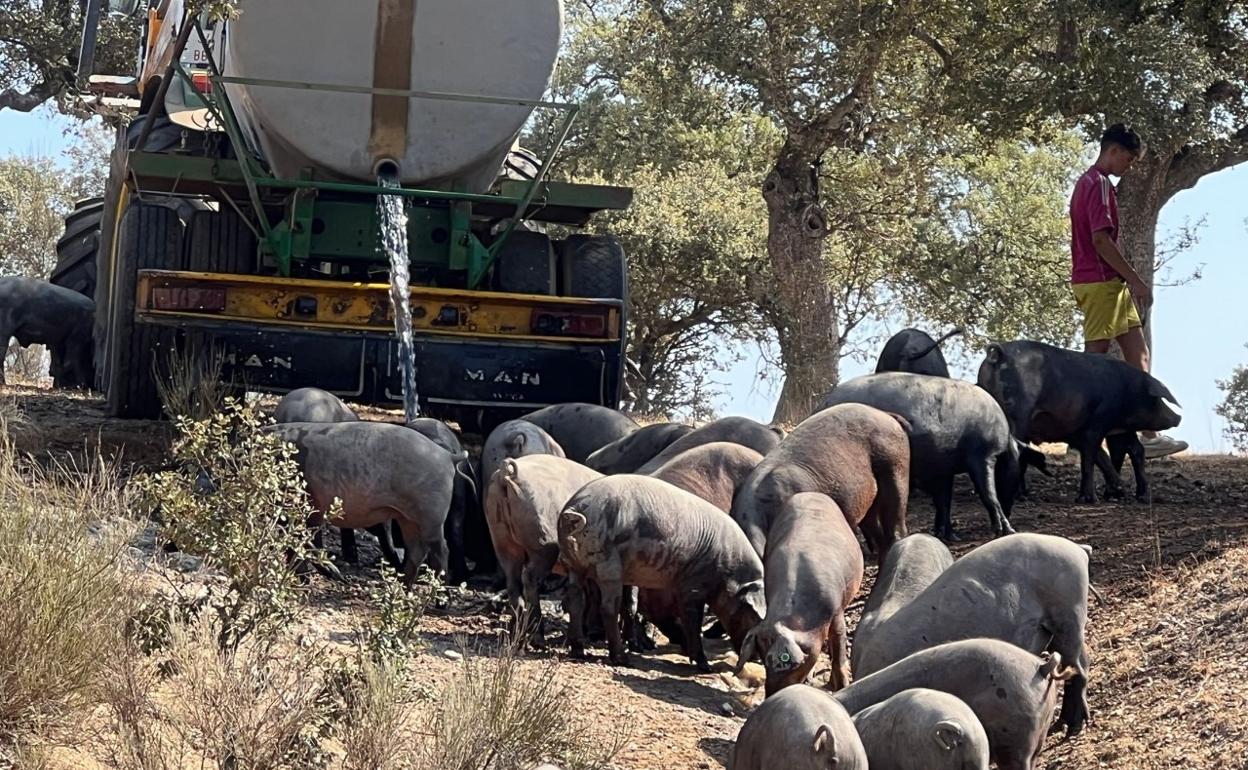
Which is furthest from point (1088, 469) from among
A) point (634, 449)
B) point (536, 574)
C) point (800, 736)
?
point (800, 736)

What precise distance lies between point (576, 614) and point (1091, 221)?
4984 millimetres

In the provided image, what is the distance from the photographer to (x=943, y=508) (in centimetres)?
1033

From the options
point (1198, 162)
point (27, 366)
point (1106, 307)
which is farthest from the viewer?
point (27, 366)

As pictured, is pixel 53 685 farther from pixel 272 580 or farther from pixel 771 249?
pixel 771 249

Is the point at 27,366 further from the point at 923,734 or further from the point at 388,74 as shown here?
the point at 923,734

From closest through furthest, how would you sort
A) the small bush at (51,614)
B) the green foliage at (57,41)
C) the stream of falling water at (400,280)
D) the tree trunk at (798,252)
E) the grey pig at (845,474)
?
the small bush at (51,614)
the grey pig at (845,474)
the stream of falling water at (400,280)
the tree trunk at (798,252)
the green foliage at (57,41)

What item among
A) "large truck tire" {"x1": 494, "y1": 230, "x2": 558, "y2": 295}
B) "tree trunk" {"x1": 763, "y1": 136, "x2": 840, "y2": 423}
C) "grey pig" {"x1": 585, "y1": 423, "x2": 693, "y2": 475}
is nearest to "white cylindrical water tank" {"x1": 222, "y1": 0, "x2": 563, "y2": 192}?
"large truck tire" {"x1": 494, "y1": 230, "x2": 558, "y2": 295}

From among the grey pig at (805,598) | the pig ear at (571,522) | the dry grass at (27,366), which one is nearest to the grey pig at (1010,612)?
the grey pig at (805,598)

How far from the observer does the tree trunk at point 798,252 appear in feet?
57.1

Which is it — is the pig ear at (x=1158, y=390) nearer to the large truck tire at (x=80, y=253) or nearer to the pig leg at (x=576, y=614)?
the pig leg at (x=576, y=614)

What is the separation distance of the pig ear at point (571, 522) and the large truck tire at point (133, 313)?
3.93 metres

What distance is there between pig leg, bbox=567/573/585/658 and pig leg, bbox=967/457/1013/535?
2.76 metres

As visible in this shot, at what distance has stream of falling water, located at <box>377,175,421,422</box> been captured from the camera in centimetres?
1061

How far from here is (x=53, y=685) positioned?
5.76 meters
